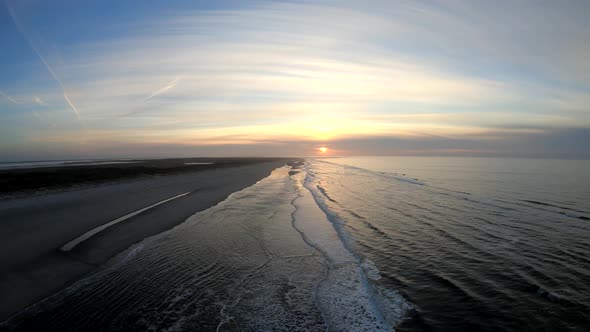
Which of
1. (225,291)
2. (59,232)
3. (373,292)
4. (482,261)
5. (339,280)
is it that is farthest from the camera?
(59,232)

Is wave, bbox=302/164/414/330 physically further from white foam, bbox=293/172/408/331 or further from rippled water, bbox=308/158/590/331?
rippled water, bbox=308/158/590/331

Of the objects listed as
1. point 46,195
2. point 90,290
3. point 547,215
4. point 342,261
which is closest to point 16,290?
point 90,290

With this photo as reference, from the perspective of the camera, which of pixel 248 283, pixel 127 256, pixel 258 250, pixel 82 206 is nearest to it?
pixel 248 283

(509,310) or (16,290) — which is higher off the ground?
(16,290)

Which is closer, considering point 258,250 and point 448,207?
point 258,250

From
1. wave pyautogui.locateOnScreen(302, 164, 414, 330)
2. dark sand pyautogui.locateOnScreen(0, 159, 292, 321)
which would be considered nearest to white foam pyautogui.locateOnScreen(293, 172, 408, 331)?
wave pyautogui.locateOnScreen(302, 164, 414, 330)

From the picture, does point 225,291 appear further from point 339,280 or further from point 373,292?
point 373,292

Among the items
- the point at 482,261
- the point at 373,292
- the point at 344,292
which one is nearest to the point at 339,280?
the point at 344,292

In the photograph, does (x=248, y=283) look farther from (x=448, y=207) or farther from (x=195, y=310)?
(x=448, y=207)
